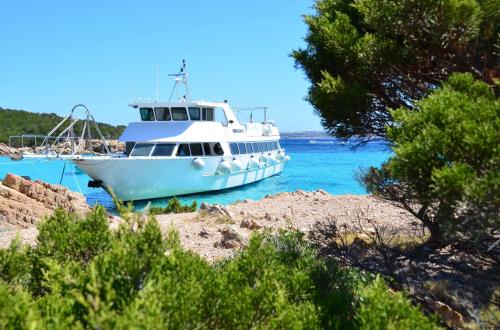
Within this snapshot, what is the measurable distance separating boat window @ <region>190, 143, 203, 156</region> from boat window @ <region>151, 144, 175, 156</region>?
105 centimetres

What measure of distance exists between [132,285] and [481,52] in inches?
141

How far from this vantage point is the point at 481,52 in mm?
4328

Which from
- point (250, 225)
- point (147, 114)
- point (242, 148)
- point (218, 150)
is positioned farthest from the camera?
point (242, 148)

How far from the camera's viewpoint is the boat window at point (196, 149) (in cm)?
2120

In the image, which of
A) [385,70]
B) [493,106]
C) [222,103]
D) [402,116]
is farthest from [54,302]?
[222,103]

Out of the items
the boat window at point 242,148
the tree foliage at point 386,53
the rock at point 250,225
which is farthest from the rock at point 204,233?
the boat window at point 242,148

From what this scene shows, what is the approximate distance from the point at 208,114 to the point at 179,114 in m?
1.44

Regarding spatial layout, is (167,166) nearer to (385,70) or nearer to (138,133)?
(138,133)

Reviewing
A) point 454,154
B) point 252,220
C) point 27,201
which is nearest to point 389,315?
point 454,154

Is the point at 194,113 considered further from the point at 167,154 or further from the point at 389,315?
the point at 389,315

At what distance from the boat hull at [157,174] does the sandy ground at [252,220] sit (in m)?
6.08

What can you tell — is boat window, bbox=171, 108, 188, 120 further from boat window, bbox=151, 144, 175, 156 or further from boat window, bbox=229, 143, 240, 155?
boat window, bbox=229, 143, 240, 155

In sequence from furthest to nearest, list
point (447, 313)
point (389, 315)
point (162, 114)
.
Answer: point (162, 114) < point (447, 313) < point (389, 315)

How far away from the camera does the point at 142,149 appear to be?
20.4m
